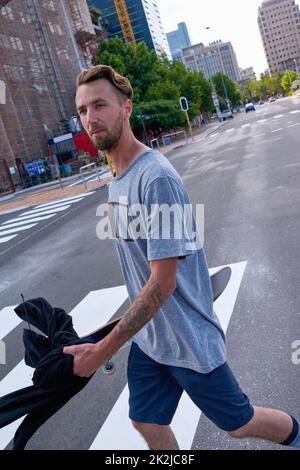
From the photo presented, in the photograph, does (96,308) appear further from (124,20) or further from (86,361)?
(124,20)

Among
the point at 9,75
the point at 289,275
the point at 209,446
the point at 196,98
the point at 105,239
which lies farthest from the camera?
the point at 196,98

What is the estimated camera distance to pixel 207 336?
1965mm

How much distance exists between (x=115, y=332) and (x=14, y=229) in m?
12.5

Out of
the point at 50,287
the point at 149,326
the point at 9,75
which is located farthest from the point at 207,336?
the point at 9,75

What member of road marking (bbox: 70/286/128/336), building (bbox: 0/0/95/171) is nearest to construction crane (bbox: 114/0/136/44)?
building (bbox: 0/0/95/171)

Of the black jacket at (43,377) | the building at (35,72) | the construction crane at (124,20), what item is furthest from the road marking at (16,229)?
the construction crane at (124,20)

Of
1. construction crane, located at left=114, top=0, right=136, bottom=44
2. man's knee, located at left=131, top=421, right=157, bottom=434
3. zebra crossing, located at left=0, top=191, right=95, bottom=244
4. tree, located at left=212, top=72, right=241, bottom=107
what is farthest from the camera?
tree, located at left=212, top=72, right=241, bottom=107

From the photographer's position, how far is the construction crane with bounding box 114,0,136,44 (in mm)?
124250

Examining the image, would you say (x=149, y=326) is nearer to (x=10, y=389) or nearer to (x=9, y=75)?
(x=10, y=389)

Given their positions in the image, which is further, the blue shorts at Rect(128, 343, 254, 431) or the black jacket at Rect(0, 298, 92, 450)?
the blue shorts at Rect(128, 343, 254, 431)

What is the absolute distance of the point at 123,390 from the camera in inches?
143

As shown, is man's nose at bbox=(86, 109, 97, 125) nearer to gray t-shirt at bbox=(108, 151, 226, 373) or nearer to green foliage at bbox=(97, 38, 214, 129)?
gray t-shirt at bbox=(108, 151, 226, 373)

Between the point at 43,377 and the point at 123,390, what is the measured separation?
198 centimetres

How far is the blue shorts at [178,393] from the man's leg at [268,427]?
39 millimetres
